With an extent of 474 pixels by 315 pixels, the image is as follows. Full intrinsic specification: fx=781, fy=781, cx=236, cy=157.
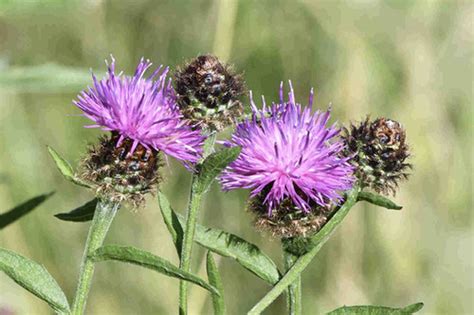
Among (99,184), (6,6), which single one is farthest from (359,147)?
(6,6)

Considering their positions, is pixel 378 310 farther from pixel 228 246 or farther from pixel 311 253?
pixel 228 246

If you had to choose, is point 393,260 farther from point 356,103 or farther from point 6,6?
point 6,6

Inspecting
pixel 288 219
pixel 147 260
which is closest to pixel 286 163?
pixel 288 219

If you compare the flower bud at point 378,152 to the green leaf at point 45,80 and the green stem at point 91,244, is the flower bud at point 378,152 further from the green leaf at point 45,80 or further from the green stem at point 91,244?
the green leaf at point 45,80

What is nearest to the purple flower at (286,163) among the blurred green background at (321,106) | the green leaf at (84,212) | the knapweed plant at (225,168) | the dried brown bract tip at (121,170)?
the knapweed plant at (225,168)

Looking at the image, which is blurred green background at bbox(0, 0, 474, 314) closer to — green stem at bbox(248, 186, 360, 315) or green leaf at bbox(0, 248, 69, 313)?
green stem at bbox(248, 186, 360, 315)

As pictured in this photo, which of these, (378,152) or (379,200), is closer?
(379,200)
